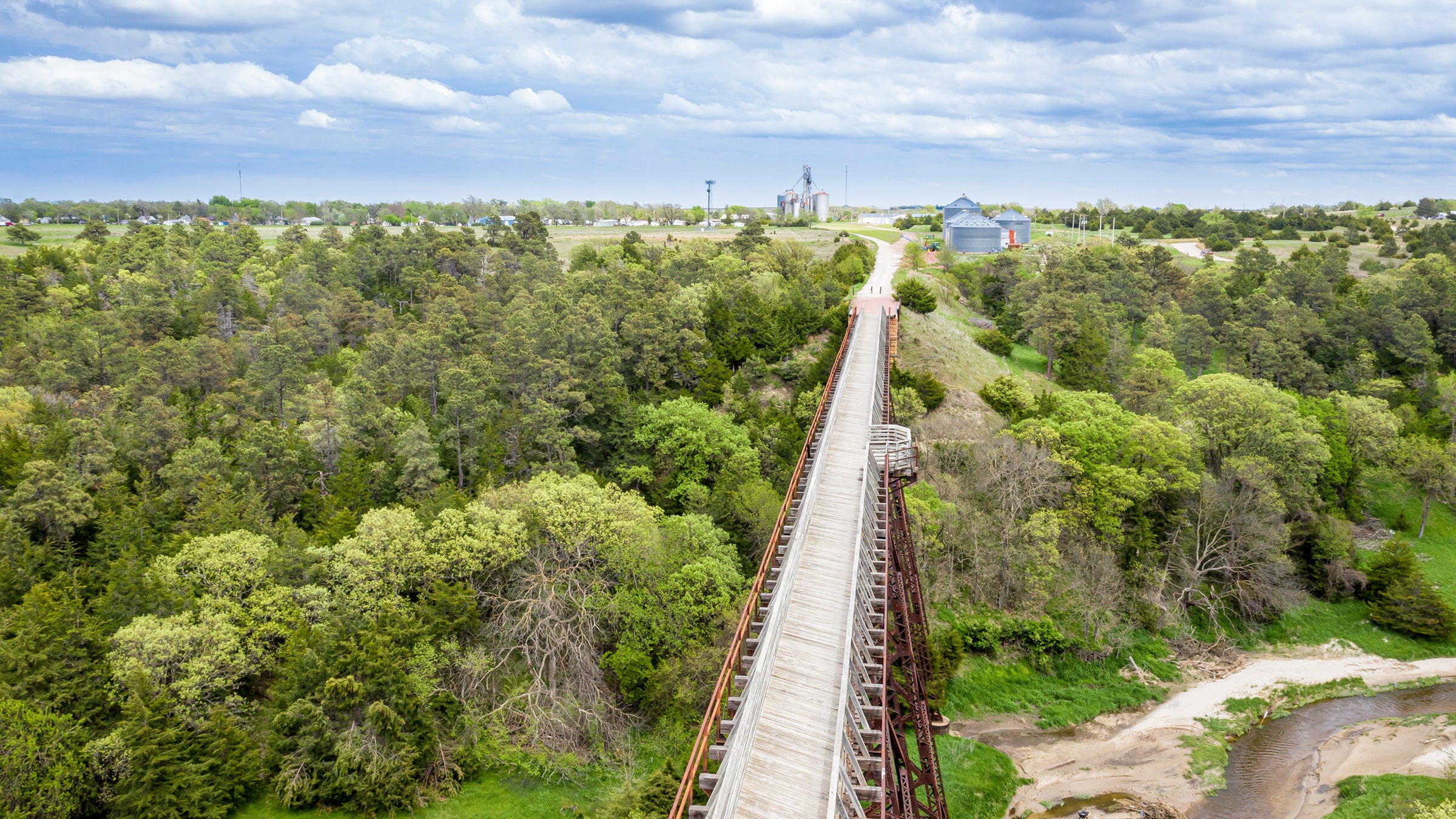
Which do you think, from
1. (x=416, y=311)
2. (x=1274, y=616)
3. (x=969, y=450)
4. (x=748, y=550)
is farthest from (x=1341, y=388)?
(x=416, y=311)

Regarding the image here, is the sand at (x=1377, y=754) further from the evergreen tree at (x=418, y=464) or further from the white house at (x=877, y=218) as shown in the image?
the white house at (x=877, y=218)

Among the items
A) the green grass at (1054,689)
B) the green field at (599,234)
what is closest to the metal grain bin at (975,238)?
the green field at (599,234)

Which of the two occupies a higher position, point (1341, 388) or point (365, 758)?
point (1341, 388)

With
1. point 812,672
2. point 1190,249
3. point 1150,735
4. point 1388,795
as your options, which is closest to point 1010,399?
point 1150,735

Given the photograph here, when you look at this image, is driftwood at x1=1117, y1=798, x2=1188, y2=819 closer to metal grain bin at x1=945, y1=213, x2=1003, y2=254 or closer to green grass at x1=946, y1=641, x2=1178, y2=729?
green grass at x1=946, y1=641, x2=1178, y2=729

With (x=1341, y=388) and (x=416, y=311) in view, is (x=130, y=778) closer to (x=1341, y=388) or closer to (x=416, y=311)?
(x=416, y=311)

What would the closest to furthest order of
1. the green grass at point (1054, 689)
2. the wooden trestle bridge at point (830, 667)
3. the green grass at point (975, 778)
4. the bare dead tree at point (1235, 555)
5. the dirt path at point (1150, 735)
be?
the wooden trestle bridge at point (830, 667), the green grass at point (975, 778), the dirt path at point (1150, 735), the green grass at point (1054, 689), the bare dead tree at point (1235, 555)
